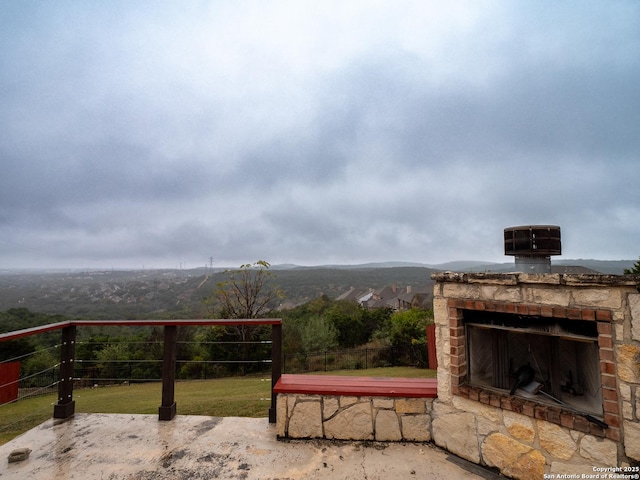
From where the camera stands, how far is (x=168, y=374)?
2.95 metres

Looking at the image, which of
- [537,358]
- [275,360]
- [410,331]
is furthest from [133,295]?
[537,358]

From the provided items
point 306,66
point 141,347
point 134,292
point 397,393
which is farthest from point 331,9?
point 134,292

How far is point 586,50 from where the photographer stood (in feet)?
25.5

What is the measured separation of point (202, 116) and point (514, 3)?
39.8 ft

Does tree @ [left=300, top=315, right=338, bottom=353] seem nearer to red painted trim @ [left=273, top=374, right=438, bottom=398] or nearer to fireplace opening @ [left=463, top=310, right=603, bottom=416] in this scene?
red painted trim @ [left=273, top=374, right=438, bottom=398]

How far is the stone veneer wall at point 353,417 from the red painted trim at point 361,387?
0.06 metres

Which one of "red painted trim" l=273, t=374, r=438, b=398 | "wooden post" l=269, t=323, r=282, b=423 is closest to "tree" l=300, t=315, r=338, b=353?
"wooden post" l=269, t=323, r=282, b=423

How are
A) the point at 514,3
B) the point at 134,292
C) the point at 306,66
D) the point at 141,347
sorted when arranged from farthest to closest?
the point at 134,292 → the point at 141,347 → the point at 306,66 → the point at 514,3

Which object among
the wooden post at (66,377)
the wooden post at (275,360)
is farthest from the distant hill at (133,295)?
the wooden post at (275,360)

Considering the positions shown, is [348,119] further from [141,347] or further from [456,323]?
[141,347]

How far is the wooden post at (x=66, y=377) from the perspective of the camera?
9.69 feet

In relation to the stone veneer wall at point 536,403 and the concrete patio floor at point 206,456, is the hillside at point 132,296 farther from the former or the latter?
the stone veneer wall at point 536,403

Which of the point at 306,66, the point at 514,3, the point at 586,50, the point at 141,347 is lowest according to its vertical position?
the point at 141,347

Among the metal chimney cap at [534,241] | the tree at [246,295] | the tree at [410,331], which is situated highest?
the metal chimney cap at [534,241]
